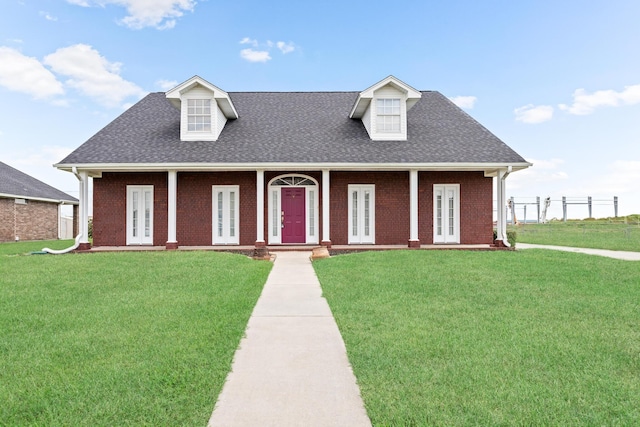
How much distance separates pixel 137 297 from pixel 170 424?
4704mm

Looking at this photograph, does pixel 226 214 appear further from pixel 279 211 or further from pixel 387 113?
pixel 387 113

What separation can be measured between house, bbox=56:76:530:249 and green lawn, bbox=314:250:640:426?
5846 millimetres

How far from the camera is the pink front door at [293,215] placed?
15562 millimetres

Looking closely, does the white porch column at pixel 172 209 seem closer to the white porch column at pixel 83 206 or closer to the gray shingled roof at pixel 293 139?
the gray shingled roof at pixel 293 139

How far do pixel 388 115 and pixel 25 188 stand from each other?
2381cm

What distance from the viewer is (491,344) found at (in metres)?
4.87

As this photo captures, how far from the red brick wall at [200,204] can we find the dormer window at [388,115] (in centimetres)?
557

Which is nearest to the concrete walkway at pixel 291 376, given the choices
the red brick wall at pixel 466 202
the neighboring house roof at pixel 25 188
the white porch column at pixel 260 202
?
the white porch column at pixel 260 202

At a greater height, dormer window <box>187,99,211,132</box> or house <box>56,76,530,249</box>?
dormer window <box>187,99,211,132</box>

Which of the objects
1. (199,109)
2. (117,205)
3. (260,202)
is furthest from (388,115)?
(117,205)

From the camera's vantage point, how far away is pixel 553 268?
10430 mm

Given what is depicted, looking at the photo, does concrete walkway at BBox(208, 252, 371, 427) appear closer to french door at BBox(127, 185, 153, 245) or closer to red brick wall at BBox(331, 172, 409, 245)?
red brick wall at BBox(331, 172, 409, 245)

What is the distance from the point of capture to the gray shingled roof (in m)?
14.5

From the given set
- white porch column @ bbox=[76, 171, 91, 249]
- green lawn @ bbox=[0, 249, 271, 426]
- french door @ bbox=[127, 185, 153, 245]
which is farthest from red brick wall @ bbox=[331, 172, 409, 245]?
white porch column @ bbox=[76, 171, 91, 249]
